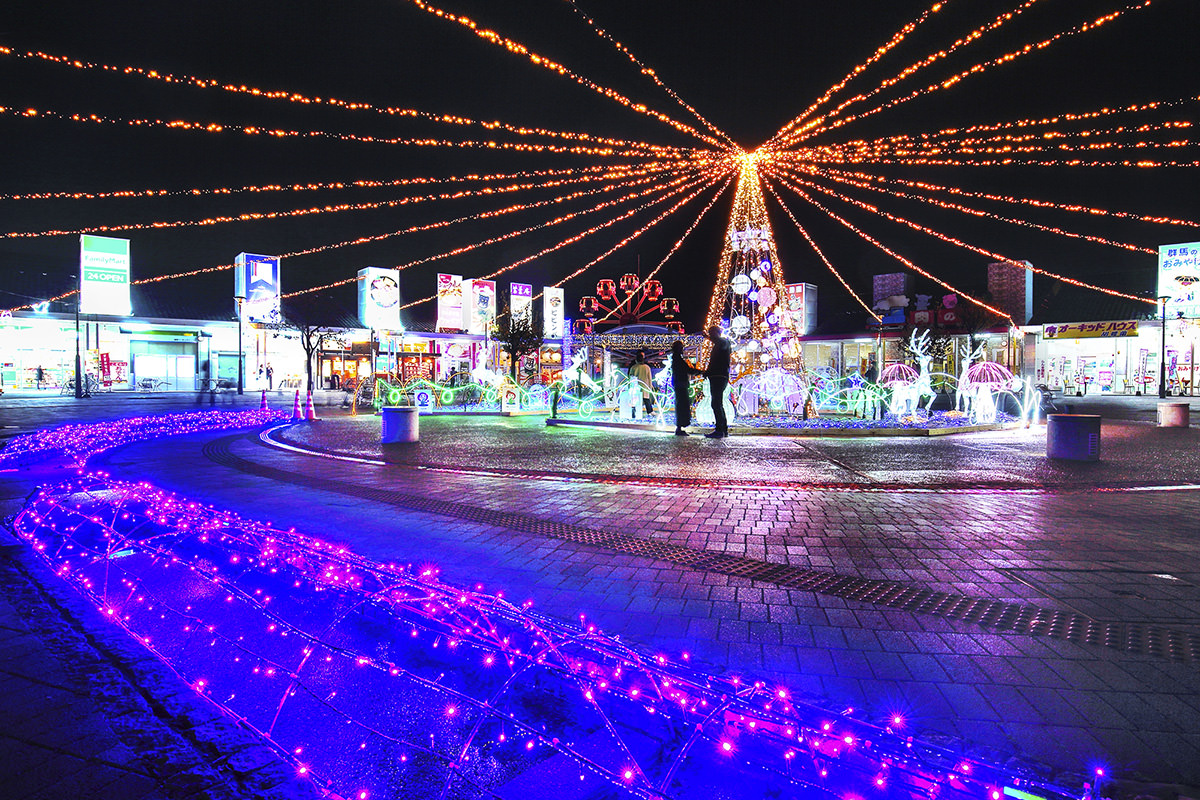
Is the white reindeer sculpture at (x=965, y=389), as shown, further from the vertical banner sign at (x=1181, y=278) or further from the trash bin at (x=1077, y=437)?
the vertical banner sign at (x=1181, y=278)

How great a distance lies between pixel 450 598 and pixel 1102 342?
4363 centimetres

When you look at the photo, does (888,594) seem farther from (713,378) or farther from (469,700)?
(713,378)

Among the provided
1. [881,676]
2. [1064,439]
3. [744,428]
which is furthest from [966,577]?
[744,428]

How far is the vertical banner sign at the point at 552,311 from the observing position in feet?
151

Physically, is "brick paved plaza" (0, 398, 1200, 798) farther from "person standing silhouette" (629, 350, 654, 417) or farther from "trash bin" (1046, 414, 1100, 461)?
"person standing silhouette" (629, 350, 654, 417)

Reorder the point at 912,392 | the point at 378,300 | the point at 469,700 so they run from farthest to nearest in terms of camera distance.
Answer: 1. the point at 378,300
2. the point at 912,392
3. the point at 469,700

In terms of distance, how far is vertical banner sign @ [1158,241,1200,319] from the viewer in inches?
1223

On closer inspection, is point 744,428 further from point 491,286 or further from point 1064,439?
point 491,286

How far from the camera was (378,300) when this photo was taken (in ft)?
129

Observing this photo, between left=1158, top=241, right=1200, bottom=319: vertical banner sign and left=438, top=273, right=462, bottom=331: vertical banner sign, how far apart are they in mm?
37110

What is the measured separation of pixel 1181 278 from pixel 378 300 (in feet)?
136

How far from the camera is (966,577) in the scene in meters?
4.02

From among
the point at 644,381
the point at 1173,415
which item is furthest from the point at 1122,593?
the point at 1173,415

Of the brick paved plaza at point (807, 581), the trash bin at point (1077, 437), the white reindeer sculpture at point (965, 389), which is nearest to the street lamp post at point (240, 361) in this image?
the brick paved plaza at point (807, 581)
